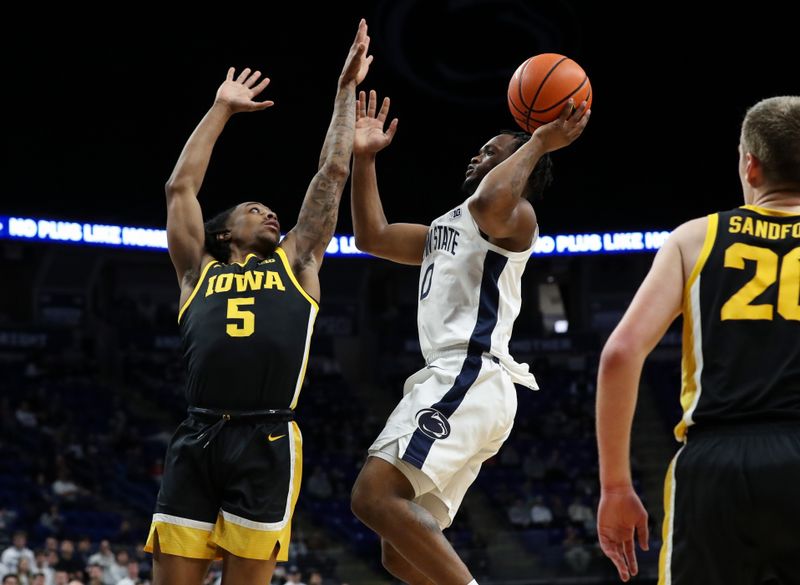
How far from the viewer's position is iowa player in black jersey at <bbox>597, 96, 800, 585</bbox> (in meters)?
2.48

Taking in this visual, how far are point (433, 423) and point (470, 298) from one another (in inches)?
24.3

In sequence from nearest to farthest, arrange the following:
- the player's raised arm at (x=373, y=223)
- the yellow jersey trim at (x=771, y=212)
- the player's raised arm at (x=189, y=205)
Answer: the yellow jersey trim at (x=771, y=212) < the player's raised arm at (x=189, y=205) < the player's raised arm at (x=373, y=223)

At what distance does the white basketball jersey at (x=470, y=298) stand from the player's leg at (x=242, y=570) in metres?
1.18

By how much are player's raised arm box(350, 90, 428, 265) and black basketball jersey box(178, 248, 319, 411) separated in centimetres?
77

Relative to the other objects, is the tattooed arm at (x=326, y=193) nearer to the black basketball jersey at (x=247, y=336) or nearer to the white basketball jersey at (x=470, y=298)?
the black basketball jersey at (x=247, y=336)

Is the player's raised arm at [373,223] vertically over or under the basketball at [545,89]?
under

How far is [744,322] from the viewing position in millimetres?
2623

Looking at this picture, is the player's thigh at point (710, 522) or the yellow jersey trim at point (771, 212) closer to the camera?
the player's thigh at point (710, 522)

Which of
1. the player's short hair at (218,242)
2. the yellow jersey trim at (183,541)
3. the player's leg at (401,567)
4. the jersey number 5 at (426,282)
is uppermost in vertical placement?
the player's short hair at (218,242)

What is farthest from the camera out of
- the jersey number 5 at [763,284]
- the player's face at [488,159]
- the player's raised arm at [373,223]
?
the player's raised arm at [373,223]

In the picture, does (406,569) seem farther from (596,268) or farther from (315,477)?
(596,268)

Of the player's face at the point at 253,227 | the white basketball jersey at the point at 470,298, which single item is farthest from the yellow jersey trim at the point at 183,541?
the player's face at the point at 253,227

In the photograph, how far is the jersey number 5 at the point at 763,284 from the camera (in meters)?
2.61

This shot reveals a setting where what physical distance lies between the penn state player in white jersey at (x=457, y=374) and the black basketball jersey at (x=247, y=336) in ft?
1.71
